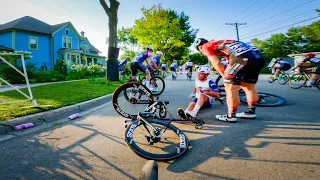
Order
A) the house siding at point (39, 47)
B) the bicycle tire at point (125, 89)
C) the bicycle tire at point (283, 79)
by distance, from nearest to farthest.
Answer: the bicycle tire at point (125, 89) < the bicycle tire at point (283, 79) < the house siding at point (39, 47)

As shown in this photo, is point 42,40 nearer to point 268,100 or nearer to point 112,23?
point 112,23

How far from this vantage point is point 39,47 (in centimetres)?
2942

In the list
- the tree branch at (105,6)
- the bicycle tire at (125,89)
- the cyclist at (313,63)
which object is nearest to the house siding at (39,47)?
the tree branch at (105,6)

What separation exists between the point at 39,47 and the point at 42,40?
1.33 metres

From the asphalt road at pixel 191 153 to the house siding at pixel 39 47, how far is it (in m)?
27.6

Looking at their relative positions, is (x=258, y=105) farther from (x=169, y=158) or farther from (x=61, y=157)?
(x=61, y=157)

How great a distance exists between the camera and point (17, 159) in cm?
258

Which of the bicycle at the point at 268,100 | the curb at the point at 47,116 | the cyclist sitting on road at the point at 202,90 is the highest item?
the cyclist sitting on road at the point at 202,90

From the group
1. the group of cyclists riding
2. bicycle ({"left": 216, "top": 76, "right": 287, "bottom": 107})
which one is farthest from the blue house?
bicycle ({"left": 216, "top": 76, "right": 287, "bottom": 107})

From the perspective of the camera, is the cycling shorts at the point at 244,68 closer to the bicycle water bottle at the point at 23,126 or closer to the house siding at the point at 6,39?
the bicycle water bottle at the point at 23,126

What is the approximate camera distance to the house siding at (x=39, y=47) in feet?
89.3

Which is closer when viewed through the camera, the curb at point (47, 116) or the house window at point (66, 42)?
the curb at point (47, 116)

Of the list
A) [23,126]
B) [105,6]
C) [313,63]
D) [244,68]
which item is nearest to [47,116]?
[23,126]

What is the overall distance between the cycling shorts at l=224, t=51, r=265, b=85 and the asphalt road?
0.91 m
